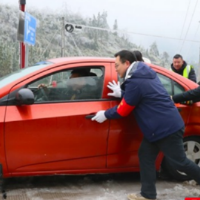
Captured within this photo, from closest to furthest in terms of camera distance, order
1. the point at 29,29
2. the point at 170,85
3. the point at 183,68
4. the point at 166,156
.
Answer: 1. the point at 166,156
2. the point at 170,85
3. the point at 183,68
4. the point at 29,29

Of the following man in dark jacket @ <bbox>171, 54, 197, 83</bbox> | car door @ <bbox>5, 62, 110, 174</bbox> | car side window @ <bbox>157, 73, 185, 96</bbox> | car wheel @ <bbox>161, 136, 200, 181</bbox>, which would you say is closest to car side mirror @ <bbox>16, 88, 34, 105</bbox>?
car door @ <bbox>5, 62, 110, 174</bbox>

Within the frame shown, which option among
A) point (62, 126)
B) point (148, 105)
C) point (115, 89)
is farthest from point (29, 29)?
point (148, 105)

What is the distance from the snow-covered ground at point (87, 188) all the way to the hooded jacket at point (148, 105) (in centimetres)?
88

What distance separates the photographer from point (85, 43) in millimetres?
67562

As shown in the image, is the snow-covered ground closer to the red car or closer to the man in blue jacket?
the red car

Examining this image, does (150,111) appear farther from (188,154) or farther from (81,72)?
(188,154)

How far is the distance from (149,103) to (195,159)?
4.35ft

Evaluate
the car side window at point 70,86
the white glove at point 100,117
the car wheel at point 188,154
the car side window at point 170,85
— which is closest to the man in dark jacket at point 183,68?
the car side window at point 170,85

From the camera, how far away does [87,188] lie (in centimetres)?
348

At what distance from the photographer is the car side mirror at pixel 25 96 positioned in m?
2.90

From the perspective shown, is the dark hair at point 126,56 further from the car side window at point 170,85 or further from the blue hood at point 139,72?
the car side window at point 170,85

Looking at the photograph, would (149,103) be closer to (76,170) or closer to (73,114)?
(73,114)

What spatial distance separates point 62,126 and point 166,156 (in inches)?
45.2

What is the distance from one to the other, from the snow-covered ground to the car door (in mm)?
296
